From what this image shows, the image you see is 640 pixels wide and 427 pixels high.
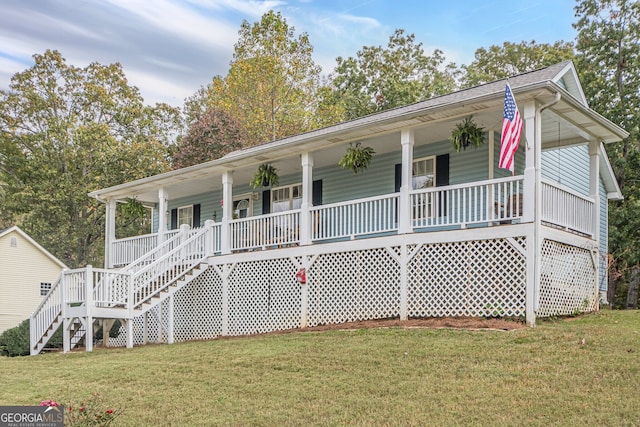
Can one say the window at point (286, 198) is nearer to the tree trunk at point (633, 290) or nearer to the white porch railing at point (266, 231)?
the white porch railing at point (266, 231)

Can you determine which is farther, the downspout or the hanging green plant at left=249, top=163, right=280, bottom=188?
the hanging green plant at left=249, top=163, right=280, bottom=188

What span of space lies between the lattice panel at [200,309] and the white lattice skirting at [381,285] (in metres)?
0.03

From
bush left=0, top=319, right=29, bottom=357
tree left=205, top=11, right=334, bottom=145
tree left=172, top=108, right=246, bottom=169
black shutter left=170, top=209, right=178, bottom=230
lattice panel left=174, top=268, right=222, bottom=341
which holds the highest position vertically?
tree left=205, top=11, right=334, bottom=145

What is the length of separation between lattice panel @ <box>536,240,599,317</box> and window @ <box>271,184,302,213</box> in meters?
7.45

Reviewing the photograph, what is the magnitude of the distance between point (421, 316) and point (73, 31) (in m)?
18.3

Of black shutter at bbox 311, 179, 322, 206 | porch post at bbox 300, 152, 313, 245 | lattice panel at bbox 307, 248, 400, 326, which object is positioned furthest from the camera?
black shutter at bbox 311, 179, 322, 206

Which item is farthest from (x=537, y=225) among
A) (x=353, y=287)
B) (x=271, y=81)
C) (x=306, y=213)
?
(x=271, y=81)

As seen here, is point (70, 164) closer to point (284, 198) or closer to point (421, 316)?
point (284, 198)

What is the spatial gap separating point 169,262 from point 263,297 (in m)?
2.70

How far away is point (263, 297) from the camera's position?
15.8 metres

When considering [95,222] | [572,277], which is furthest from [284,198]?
[95,222]

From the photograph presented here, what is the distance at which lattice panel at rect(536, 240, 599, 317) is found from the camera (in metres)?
12.6

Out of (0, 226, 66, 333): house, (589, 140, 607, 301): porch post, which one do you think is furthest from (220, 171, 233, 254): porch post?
(0, 226, 66, 333): house

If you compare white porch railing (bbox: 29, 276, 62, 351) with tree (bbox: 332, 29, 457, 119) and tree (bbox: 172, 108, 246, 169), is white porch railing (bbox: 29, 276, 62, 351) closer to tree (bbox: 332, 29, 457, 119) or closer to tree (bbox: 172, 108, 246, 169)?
tree (bbox: 172, 108, 246, 169)
